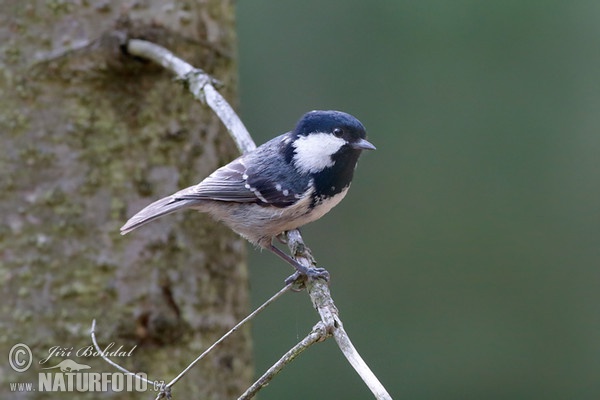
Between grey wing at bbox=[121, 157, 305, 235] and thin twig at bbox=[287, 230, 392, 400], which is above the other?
grey wing at bbox=[121, 157, 305, 235]

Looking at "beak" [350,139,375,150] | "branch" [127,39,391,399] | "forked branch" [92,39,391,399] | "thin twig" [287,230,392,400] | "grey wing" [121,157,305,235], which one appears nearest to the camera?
"thin twig" [287,230,392,400]

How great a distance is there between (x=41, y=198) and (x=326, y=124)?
933 millimetres

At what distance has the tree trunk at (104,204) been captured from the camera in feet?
9.07

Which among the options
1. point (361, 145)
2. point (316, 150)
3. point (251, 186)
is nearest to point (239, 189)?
point (251, 186)

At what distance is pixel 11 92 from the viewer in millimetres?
2842

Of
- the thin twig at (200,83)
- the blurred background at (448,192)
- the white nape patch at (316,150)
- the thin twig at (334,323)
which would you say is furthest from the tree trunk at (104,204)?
the blurred background at (448,192)

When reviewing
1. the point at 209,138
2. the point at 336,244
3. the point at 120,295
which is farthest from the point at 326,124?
the point at 336,244

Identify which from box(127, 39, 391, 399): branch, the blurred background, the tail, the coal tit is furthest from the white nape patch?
the blurred background

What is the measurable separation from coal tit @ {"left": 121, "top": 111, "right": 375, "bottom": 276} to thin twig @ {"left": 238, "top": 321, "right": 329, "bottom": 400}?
0.84 metres

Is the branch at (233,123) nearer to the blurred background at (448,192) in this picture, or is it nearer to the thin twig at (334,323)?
the thin twig at (334,323)

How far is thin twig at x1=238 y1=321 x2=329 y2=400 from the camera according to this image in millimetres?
1850

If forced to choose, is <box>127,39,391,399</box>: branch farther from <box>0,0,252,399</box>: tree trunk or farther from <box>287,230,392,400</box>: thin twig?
<box>0,0,252,399</box>: tree trunk

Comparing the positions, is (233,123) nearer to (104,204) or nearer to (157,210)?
(157,210)

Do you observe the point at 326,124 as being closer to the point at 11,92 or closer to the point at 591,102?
the point at 11,92
